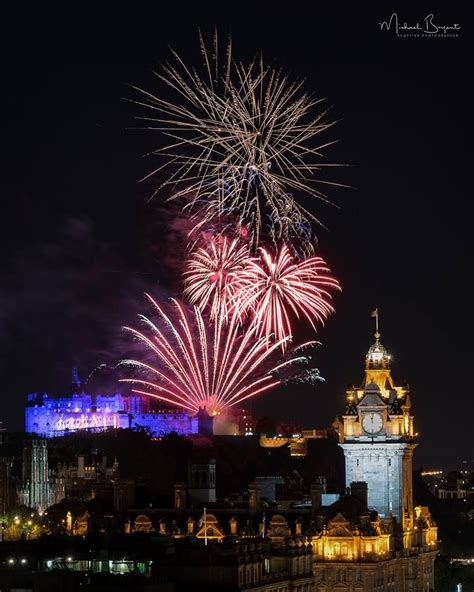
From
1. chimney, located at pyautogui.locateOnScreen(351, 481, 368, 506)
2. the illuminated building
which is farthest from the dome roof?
chimney, located at pyautogui.locateOnScreen(351, 481, 368, 506)

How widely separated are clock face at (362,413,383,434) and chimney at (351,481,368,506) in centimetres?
585

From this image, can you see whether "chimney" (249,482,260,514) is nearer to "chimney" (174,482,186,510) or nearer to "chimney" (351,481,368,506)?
"chimney" (174,482,186,510)

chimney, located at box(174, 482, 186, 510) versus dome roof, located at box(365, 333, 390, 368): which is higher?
dome roof, located at box(365, 333, 390, 368)

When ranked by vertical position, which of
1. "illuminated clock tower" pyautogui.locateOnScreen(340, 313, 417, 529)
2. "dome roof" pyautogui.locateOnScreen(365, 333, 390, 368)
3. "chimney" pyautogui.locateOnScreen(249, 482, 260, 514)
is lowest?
"chimney" pyautogui.locateOnScreen(249, 482, 260, 514)

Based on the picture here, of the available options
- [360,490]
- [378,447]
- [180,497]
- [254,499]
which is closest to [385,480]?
[378,447]

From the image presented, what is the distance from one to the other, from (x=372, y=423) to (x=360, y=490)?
782 cm

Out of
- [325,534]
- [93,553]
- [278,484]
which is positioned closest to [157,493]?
[278,484]

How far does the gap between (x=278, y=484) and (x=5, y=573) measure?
61.0 metres

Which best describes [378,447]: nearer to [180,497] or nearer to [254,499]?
[254,499]

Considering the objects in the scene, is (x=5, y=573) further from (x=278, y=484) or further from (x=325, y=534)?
(x=278, y=484)

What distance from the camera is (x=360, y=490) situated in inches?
5335

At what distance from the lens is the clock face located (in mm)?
142125

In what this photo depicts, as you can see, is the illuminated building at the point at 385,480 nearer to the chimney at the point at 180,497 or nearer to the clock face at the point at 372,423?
the clock face at the point at 372,423

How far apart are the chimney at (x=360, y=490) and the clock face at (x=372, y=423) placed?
5.85 m
